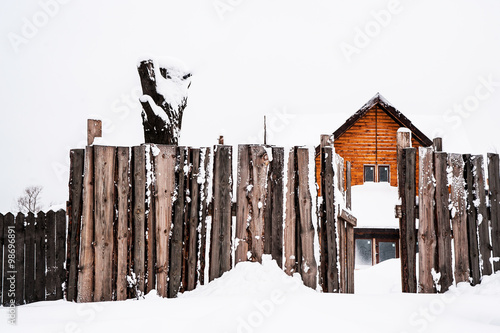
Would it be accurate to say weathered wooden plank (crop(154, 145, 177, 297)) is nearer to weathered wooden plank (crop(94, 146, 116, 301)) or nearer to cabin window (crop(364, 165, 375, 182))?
weathered wooden plank (crop(94, 146, 116, 301))

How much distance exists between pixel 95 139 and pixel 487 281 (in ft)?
14.9

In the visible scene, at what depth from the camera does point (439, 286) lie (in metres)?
3.92

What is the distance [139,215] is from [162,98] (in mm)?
2173

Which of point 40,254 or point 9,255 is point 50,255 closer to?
point 40,254

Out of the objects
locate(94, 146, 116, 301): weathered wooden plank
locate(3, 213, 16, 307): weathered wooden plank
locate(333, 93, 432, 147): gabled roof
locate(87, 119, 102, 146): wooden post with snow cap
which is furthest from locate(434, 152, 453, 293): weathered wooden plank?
locate(333, 93, 432, 147): gabled roof

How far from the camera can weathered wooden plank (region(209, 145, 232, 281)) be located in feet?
12.4

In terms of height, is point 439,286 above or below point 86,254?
below

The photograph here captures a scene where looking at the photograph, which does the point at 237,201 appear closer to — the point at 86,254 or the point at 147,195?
the point at 147,195

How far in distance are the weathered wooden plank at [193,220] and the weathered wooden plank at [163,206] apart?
20 cm

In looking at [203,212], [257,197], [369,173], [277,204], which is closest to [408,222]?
[277,204]

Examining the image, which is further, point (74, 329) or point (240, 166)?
point (240, 166)

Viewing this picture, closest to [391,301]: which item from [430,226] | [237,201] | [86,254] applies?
[430,226]

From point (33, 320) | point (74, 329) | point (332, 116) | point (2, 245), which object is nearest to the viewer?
point (74, 329)

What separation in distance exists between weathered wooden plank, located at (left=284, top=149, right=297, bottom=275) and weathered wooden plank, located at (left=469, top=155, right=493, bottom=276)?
6.90 ft
